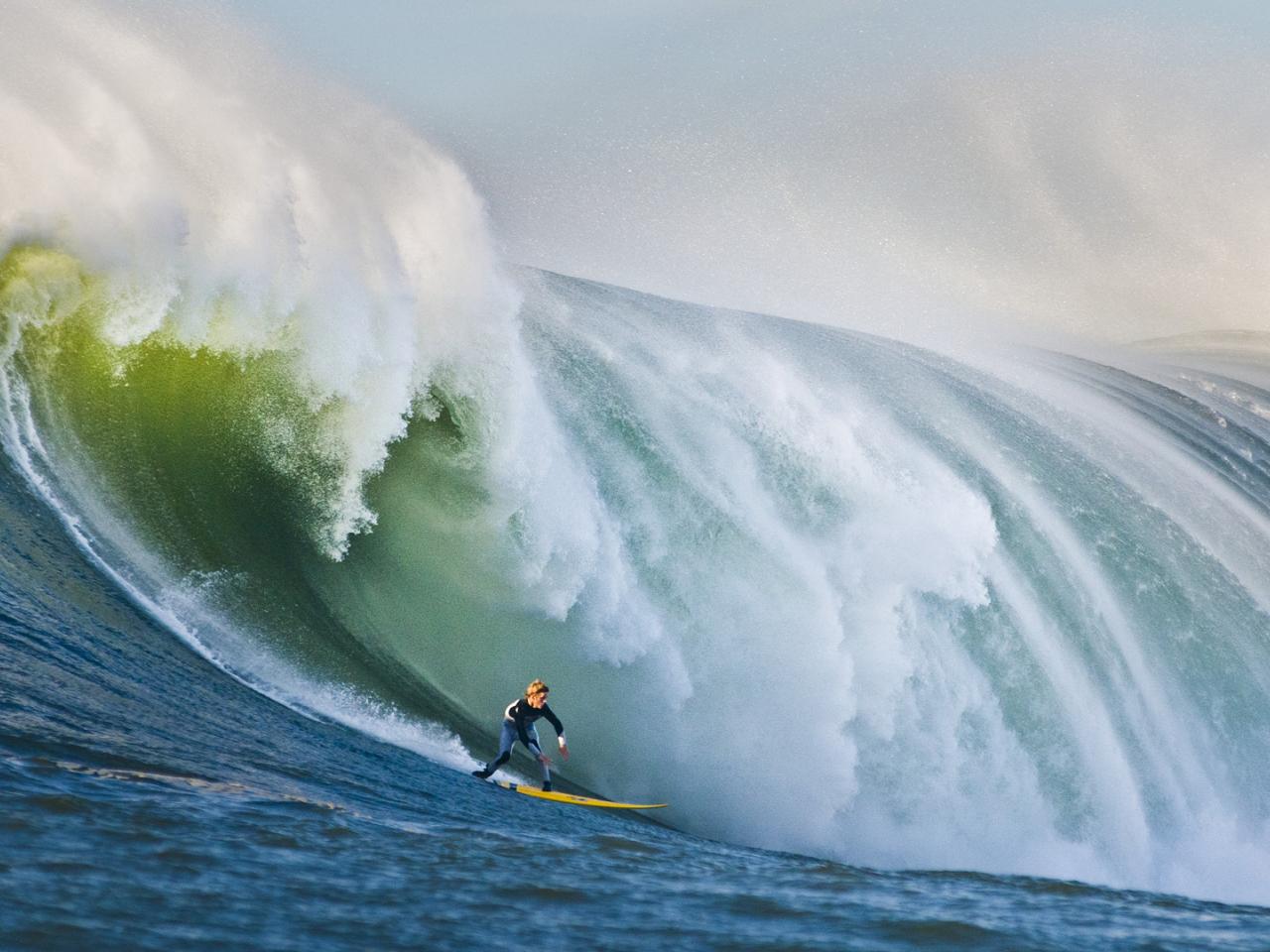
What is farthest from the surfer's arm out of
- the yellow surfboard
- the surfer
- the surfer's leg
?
the yellow surfboard

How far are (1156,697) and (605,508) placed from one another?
18.1 feet

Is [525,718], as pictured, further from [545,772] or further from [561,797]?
[561,797]

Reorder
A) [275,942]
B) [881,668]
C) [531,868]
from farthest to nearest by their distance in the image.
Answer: [881,668] → [531,868] → [275,942]

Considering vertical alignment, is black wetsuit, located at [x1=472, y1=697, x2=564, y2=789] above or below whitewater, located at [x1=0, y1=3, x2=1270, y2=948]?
below

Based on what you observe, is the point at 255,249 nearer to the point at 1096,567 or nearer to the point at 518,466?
the point at 518,466

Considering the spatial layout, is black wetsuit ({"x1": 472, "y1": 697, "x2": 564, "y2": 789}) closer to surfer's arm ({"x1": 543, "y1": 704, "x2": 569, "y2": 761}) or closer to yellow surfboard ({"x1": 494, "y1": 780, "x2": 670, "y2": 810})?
surfer's arm ({"x1": 543, "y1": 704, "x2": 569, "y2": 761})

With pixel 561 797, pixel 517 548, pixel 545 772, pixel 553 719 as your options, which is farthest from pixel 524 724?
pixel 517 548

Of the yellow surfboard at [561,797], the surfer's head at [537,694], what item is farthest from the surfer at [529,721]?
the yellow surfboard at [561,797]

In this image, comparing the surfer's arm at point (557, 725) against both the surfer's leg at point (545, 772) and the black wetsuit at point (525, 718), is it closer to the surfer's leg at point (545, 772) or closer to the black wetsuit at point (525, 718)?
the black wetsuit at point (525, 718)

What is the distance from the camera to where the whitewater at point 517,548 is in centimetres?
915

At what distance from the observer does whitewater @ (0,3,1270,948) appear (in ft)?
30.0

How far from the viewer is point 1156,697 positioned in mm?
12422

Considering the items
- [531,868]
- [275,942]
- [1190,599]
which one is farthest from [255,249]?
[1190,599]

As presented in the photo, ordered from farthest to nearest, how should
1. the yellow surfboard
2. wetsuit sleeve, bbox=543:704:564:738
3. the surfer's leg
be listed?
wetsuit sleeve, bbox=543:704:564:738, the surfer's leg, the yellow surfboard
